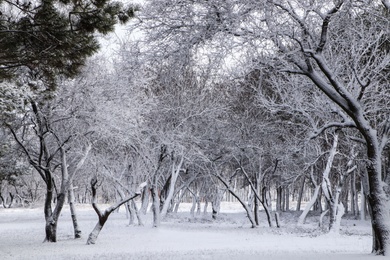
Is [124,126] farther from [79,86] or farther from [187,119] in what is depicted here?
[187,119]

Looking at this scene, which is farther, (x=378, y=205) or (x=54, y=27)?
(x=378, y=205)

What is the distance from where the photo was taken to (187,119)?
953 inches

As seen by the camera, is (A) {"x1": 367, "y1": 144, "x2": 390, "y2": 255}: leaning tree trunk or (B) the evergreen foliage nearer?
(B) the evergreen foliage

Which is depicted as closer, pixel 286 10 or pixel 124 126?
pixel 286 10

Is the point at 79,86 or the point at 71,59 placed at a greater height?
the point at 79,86

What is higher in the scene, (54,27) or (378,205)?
(54,27)

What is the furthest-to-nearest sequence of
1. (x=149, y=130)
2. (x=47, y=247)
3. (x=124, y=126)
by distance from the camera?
(x=149, y=130) < (x=124, y=126) < (x=47, y=247)

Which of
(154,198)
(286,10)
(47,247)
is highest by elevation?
(286,10)

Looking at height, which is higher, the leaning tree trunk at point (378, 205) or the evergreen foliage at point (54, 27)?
the evergreen foliage at point (54, 27)

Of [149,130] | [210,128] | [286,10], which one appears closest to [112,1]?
[286,10]

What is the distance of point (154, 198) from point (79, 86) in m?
11.1

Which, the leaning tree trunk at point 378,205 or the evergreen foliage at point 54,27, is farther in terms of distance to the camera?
the leaning tree trunk at point 378,205

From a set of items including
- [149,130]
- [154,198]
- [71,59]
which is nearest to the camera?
[71,59]

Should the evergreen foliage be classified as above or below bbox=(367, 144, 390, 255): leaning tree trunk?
above
